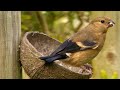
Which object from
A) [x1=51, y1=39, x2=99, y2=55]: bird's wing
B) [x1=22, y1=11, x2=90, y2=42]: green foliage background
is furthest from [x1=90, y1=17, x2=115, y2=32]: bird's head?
[x1=22, y1=11, x2=90, y2=42]: green foliage background

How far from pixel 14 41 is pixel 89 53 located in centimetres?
68

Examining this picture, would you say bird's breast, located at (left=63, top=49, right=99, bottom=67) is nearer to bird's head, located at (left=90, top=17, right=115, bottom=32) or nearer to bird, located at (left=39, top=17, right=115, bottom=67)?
bird, located at (left=39, top=17, right=115, bottom=67)

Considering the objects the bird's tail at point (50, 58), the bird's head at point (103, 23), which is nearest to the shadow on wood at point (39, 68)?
the bird's tail at point (50, 58)

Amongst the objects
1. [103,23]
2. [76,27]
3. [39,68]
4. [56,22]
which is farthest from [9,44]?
[56,22]

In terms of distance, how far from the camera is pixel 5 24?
13.3 ft

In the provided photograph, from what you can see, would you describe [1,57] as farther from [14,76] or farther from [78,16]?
[78,16]

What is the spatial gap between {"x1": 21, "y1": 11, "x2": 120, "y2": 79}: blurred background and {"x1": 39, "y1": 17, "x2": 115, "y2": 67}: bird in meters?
0.53

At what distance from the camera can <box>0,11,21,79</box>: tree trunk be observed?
159 inches

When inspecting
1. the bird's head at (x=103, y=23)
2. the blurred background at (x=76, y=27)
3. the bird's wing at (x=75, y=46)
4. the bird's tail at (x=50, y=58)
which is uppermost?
the bird's head at (x=103, y=23)

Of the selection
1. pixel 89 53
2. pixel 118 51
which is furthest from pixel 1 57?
pixel 118 51

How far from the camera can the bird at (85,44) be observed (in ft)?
14.3

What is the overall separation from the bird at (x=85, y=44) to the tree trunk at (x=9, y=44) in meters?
0.37

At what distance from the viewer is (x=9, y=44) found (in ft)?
13.4

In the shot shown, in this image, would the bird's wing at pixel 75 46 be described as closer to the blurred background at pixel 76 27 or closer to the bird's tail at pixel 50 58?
the bird's tail at pixel 50 58
